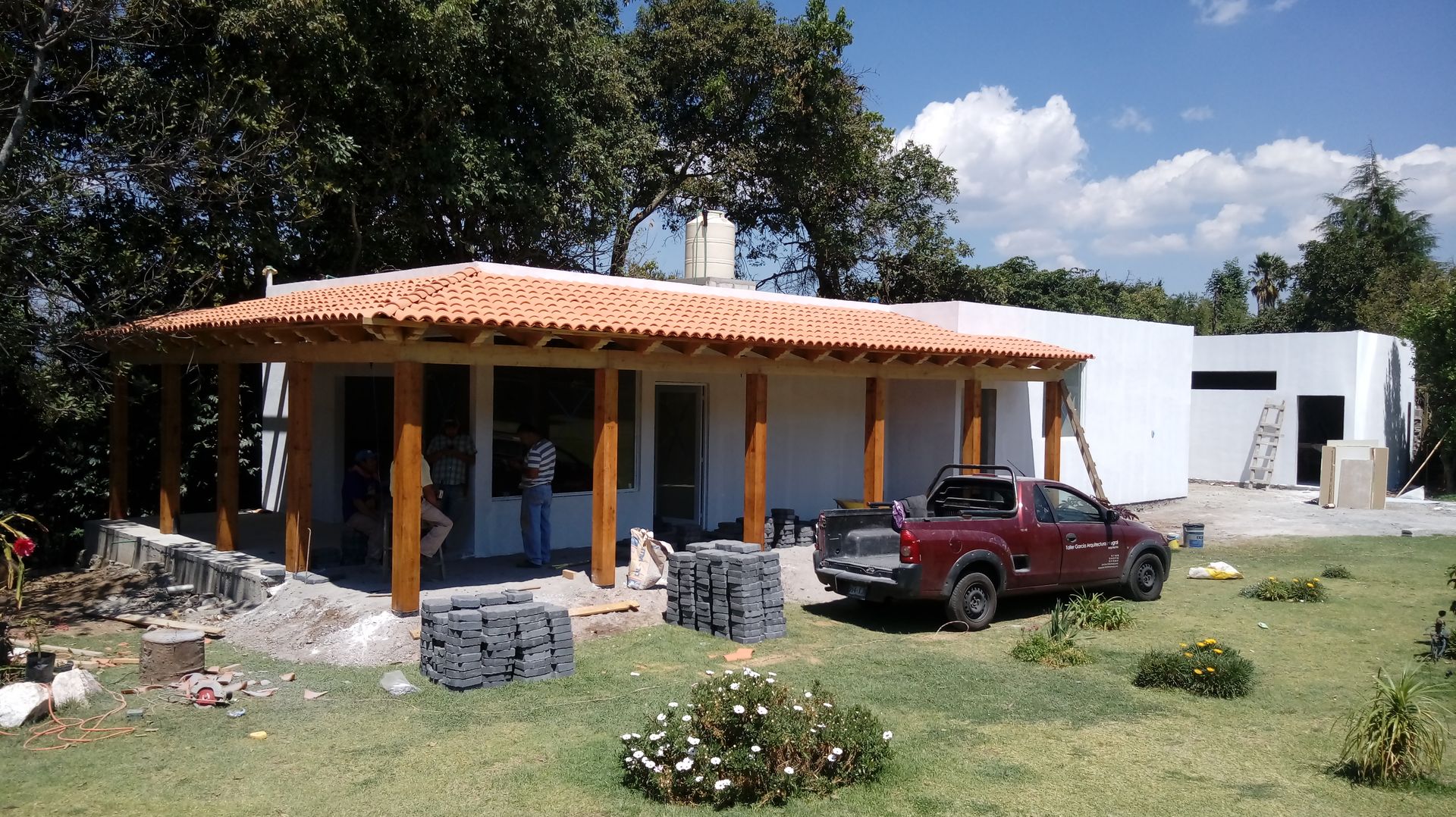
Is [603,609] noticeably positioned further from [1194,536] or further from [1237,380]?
[1237,380]

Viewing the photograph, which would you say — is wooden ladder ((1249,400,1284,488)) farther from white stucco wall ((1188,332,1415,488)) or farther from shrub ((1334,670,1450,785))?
shrub ((1334,670,1450,785))

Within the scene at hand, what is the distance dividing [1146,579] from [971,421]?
405 centimetres

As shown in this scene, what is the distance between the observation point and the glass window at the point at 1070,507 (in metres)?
10.9

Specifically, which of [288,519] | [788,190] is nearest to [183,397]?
[288,519]

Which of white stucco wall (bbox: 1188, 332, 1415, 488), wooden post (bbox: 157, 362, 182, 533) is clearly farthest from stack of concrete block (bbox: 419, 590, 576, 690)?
white stucco wall (bbox: 1188, 332, 1415, 488)

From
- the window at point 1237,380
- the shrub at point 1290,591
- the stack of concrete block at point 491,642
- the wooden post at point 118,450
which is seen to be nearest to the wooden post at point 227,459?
the wooden post at point 118,450

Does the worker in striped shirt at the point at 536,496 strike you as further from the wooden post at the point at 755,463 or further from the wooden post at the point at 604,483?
the wooden post at the point at 755,463

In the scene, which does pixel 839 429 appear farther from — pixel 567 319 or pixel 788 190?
pixel 788 190

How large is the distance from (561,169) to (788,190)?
8293 millimetres

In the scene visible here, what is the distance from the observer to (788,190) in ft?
86.7

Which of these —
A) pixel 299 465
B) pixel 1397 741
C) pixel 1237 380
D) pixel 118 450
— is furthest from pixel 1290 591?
pixel 1237 380

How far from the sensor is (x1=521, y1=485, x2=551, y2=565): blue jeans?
1155cm

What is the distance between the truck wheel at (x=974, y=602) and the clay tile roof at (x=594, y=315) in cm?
356

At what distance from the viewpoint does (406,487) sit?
30.9 ft
